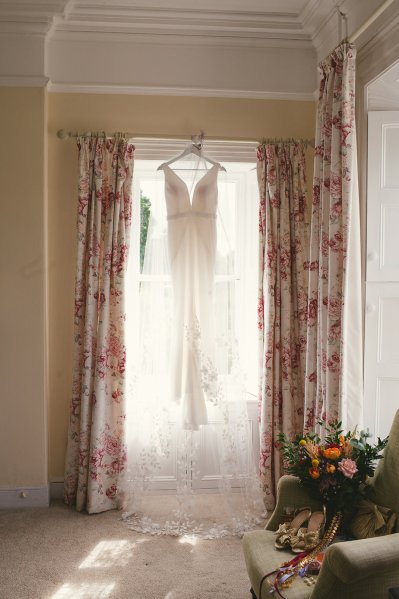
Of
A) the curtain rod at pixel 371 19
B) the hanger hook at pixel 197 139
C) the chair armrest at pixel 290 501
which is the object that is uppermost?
the curtain rod at pixel 371 19

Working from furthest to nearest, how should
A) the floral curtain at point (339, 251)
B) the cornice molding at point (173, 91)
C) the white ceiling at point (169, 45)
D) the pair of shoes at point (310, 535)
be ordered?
the cornice molding at point (173, 91)
the white ceiling at point (169, 45)
the floral curtain at point (339, 251)
the pair of shoes at point (310, 535)

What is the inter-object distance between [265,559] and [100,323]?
72.0 inches

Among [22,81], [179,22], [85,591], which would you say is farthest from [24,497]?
[179,22]

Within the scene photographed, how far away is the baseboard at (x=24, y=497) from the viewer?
3645 mm

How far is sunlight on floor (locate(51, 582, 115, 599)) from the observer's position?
2686 mm

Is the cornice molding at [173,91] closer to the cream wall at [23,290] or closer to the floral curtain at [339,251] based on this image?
the cream wall at [23,290]

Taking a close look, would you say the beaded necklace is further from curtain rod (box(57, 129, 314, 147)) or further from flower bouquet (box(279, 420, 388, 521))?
curtain rod (box(57, 129, 314, 147))

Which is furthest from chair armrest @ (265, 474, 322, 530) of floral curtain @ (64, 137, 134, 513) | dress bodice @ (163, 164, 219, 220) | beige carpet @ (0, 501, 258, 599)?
dress bodice @ (163, 164, 219, 220)

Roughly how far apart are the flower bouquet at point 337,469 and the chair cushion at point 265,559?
27 centimetres

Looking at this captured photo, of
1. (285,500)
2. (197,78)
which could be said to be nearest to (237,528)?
(285,500)

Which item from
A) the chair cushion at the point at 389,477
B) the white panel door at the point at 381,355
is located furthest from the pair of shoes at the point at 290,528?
the white panel door at the point at 381,355

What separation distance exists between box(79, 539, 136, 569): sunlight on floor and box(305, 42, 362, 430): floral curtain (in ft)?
4.00

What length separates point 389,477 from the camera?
2.37 meters

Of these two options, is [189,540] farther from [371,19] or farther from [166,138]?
[371,19]
